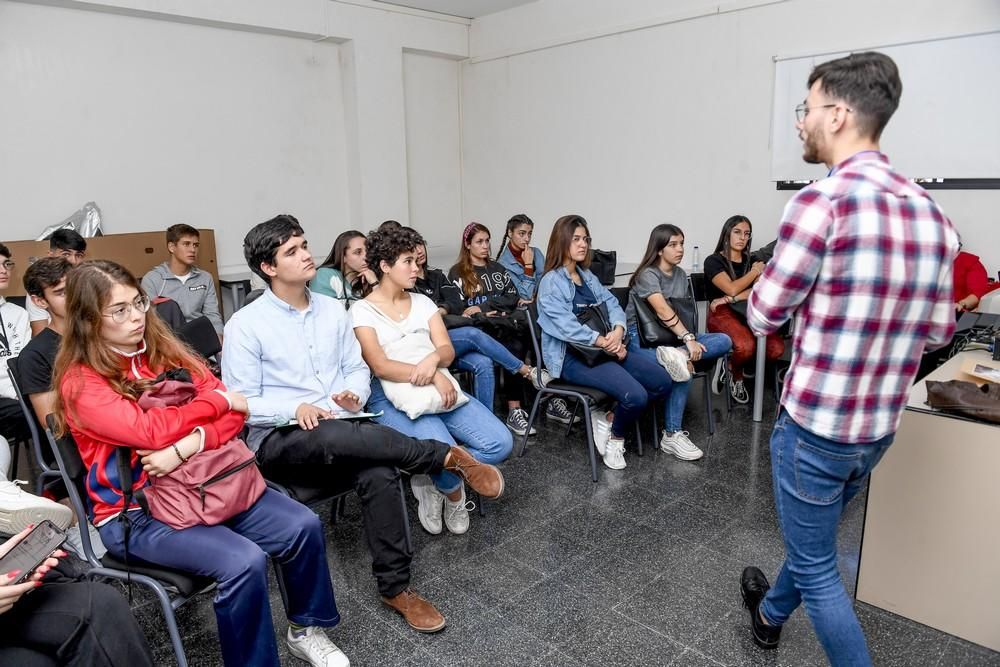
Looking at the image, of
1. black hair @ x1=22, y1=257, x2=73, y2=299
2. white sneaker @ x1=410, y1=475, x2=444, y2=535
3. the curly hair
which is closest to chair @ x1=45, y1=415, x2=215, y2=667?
white sneaker @ x1=410, y1=475, x2=444, y2=535

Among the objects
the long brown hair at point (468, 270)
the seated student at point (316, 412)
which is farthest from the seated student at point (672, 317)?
the seated student at point (316, 412)

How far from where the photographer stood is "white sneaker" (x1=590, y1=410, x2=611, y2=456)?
11.5ft

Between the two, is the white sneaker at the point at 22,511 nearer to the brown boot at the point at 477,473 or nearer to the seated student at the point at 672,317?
the brown boot at the point at 477,473

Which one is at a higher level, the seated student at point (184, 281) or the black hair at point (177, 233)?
the black hair at point (177, 233)

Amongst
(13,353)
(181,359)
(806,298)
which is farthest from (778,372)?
(13,353)

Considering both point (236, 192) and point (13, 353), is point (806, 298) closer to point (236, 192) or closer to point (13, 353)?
point (13, 353)

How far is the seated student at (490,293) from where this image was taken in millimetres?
4254

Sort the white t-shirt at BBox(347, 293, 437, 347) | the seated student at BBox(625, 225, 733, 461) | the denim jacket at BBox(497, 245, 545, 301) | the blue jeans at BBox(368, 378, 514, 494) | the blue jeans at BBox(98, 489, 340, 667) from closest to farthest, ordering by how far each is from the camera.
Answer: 1. the blue jeans at BBox(98, 489, 340, 667)
2. the blue jeans at BBox(368, 378, 514, 494)
3. the white t-shirt at BBox(347, 293, 437, 347)
4. the seated student at BBox(625, 225, 733, 461)
5. the denim jacket at BBox(497, 245, 545, 301)

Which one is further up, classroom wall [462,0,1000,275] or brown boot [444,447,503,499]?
classroom wall [462,0,1000,275]

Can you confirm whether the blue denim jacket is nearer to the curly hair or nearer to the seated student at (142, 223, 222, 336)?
the curly hair

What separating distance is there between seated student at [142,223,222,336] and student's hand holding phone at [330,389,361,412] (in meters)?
2.42

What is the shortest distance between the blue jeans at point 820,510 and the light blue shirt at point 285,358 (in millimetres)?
1441

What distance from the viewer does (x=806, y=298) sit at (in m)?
1.61

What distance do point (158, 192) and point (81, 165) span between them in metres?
0.53
